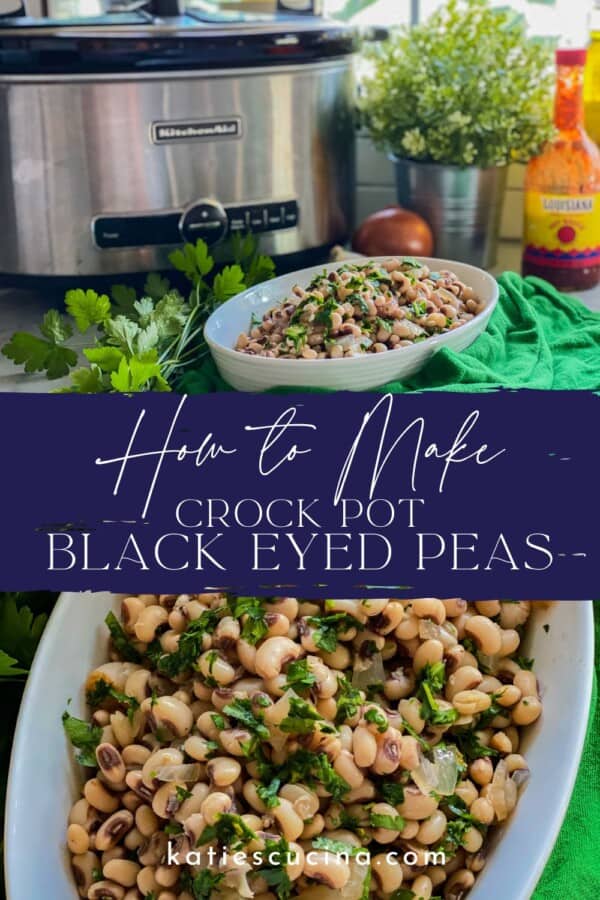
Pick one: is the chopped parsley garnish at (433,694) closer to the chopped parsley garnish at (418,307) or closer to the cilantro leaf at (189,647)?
the cilantro leaf at (189,647)

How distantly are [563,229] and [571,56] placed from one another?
19 cm

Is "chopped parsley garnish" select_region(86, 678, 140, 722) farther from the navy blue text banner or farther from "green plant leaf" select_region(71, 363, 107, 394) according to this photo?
"green plant leaf" select_region(71, 363, 107, 394)

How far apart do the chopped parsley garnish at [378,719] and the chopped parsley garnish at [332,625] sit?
2.1 inches

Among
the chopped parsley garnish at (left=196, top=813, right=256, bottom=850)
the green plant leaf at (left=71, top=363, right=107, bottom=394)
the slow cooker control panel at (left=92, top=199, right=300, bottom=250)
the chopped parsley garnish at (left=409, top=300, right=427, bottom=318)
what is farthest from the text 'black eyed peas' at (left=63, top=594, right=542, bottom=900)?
the slow cooker control panel at (left=92, top=199, right=300, bottom=250)

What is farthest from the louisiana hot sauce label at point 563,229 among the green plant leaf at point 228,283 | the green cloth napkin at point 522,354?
the green plant leaf at point 228,283

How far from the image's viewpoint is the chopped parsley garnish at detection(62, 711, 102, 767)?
0.62 m

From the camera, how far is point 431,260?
3.25ft

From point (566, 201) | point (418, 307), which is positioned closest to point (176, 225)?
point (418, 307)

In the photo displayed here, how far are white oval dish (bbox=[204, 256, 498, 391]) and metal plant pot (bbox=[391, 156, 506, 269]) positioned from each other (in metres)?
0.33

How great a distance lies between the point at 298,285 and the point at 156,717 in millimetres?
512

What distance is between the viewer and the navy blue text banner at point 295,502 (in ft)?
2.11

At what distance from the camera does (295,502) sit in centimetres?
65

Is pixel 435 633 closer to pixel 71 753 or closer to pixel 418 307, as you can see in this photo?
pixel 71 753

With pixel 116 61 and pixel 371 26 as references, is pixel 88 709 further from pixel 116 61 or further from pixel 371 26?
pixel 371 26
